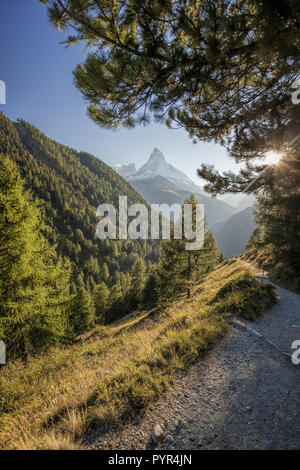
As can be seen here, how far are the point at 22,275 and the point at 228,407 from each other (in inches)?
321

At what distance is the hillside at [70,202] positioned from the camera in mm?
114125

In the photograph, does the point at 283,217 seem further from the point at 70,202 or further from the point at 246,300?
the point at 70,202

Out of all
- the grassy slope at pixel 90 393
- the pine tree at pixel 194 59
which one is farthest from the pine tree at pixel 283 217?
the grassy slope at pixel 90 393

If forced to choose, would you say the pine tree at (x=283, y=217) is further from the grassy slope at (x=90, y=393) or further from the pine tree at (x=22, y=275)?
the pine tree at (x=22, y=275)

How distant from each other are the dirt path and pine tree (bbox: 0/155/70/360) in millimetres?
6373

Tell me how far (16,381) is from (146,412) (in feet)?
19.5

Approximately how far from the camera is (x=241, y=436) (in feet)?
8.18

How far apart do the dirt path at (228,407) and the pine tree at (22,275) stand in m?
6.37

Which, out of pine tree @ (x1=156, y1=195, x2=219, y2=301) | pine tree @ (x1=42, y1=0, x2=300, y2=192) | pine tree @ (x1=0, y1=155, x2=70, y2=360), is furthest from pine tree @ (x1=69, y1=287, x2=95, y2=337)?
pine tree @ (x1=42, y1=0, x2=300, y2=192)

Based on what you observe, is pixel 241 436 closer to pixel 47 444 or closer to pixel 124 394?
pixel 124 394

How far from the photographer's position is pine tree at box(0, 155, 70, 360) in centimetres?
677

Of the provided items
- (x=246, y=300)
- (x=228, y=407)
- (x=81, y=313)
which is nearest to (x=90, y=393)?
(x=228, y=407)

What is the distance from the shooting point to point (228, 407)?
10.0 ft
